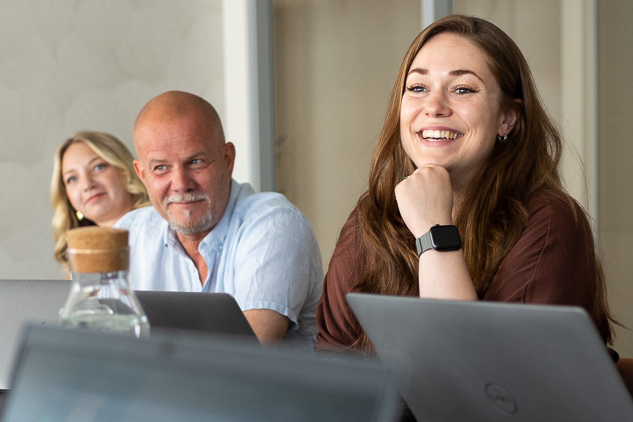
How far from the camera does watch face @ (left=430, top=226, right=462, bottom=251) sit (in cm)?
139

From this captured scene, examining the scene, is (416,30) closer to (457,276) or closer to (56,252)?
(56,252)

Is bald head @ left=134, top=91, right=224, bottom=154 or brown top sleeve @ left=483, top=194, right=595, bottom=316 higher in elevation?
bald head @ left=134, top=91, right=224, bottom=154

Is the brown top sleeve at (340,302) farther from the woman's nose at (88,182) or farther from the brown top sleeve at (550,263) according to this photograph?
the woman's nose at (88,182)

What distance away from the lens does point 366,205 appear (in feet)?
5.91

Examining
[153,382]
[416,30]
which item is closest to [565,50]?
[416,30]

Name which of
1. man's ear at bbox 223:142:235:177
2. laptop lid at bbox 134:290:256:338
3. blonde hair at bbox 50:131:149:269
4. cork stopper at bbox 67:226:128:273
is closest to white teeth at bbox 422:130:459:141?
laptop lid at bbox 134:290:256:338

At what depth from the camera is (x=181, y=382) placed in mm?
447

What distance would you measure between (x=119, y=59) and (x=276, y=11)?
3.35 ft

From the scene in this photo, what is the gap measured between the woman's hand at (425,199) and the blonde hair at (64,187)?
218 centimetres

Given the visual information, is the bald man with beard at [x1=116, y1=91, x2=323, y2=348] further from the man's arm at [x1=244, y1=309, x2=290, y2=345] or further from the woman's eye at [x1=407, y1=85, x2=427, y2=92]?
the woman's eye at [x1=407, y1=85, x2=427, y2=92]

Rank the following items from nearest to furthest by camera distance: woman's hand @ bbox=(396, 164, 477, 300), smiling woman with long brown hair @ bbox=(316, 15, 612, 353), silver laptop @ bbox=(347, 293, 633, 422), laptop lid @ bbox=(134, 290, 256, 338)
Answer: silver laptop @ bbox=(347, 293, 633, 422) → laptop lid @ bbox=(134, 290, 256, 338) → woman's hand @ bbox=(396, 164, 477, 300) → smiling woman with long brown hair @ bbox=(316, 15, 612, 353)

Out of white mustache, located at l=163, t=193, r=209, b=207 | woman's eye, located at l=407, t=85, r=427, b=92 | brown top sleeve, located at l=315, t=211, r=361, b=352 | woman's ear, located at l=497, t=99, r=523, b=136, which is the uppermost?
woman's eye, located at l=407, t=85, r=427, b=92

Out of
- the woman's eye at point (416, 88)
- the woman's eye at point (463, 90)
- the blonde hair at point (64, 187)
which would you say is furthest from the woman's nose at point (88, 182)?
the woman's eye at point (463, 90)

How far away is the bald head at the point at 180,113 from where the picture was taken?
7.27 feet
